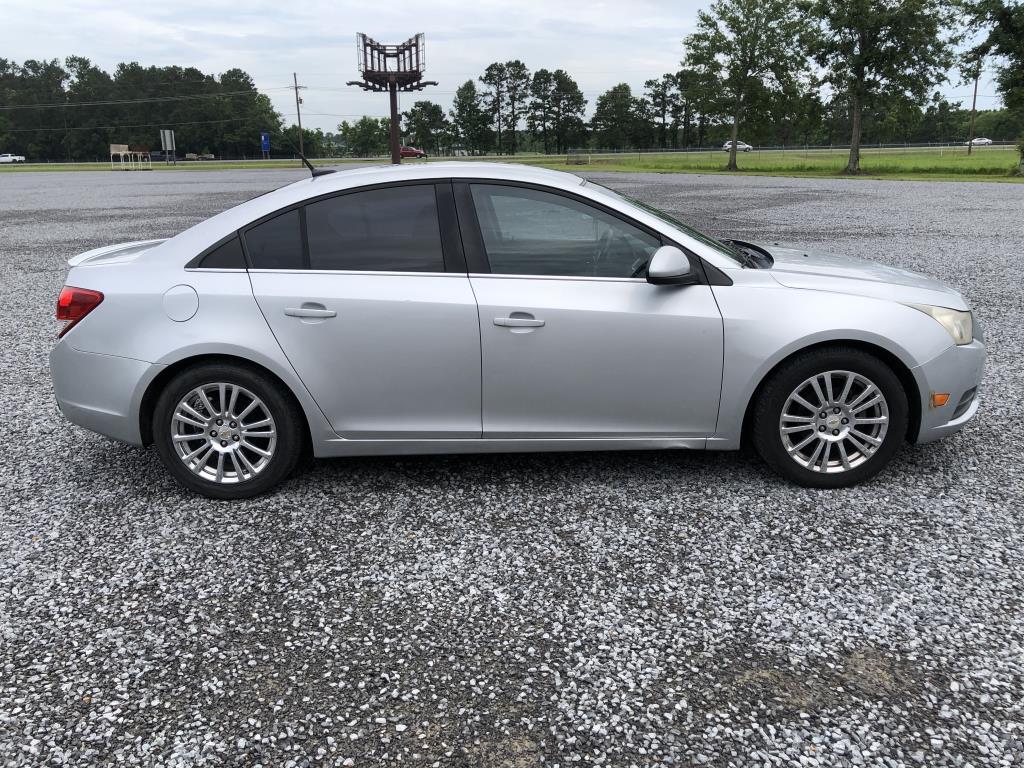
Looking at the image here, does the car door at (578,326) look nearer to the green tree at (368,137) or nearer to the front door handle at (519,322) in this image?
the front door handle at (519,322)

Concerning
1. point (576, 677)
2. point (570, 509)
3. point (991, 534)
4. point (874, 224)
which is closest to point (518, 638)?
point (576, 677)

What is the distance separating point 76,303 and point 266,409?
111 cm

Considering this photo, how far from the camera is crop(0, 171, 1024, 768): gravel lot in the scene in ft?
8.13

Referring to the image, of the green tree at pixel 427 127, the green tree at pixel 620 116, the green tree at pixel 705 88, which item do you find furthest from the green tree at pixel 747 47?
the green tree at pixel 427 127

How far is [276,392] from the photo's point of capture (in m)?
4.01

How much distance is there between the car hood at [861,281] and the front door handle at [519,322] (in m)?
1.24

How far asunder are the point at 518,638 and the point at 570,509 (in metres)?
1.13

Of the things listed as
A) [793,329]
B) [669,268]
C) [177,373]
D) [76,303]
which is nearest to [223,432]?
[177,373]

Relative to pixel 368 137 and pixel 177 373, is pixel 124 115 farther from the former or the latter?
pixel 177 373

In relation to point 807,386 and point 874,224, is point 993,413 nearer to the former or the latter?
point 807,386

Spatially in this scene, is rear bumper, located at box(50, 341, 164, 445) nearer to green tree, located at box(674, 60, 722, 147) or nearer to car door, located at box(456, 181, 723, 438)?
car door, located at box(456, 181, 723, 438)

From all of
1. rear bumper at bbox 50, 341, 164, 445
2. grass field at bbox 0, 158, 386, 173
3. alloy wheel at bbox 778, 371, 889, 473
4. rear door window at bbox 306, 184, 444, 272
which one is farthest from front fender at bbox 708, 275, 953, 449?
grass field at bbox 0, 158, 386, 173

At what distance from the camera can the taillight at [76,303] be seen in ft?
13.2

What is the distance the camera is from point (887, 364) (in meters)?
4.05
